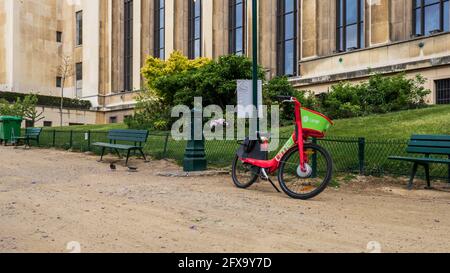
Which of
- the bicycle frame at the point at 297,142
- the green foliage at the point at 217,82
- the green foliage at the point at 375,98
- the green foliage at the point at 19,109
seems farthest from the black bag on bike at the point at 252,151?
the green foliage at the point at 19,109

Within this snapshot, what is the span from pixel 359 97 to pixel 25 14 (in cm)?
3881

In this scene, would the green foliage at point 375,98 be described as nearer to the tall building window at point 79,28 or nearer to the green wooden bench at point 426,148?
the green wooden bench at point 426,148

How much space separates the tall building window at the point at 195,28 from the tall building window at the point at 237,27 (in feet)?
9.87

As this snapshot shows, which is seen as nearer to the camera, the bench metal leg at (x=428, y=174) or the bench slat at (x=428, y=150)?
the bench slat at (x=428, y=150)

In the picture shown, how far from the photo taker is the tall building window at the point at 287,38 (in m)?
28.3

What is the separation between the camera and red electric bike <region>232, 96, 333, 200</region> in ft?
23.9

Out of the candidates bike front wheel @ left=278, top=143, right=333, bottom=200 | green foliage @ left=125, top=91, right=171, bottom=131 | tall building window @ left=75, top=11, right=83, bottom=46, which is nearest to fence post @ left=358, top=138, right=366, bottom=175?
bike front wheel @ left=278, top=143, right=333, bottom=200

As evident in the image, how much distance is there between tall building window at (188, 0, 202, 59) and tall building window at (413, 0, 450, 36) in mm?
16354

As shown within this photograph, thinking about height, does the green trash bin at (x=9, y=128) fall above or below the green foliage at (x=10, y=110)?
below

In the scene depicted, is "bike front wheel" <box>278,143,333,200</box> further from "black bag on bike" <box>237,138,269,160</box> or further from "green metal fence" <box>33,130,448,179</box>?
"green metal fence" <box>33,130,448,179</box>

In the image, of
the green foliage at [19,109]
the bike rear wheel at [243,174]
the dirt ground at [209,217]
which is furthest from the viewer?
the green foliage at [19,109]

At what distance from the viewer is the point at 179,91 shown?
20078 millimetres

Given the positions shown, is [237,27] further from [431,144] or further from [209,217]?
[209,217]
